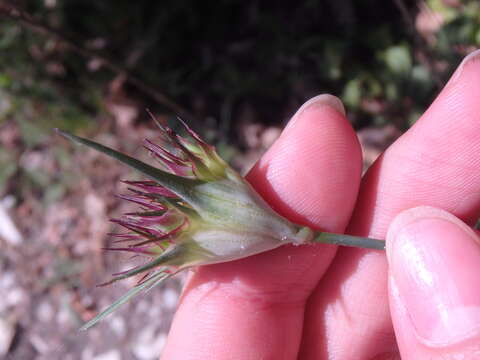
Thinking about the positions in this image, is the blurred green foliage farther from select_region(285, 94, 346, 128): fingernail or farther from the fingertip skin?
the fingertip skin

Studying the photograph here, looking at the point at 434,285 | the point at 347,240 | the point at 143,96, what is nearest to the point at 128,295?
the point at 347,240

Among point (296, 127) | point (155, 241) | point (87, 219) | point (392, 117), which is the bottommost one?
point (392, 117)

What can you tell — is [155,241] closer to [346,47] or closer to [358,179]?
[358,179]

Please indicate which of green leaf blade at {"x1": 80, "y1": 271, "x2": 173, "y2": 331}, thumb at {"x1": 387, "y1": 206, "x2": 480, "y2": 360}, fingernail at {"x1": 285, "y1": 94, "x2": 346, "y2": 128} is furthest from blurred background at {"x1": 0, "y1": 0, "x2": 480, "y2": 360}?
green leaf blade at {"x1": 80, "y1": 271, "x2": 173, "y2": 331}

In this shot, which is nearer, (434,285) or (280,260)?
(434,285)

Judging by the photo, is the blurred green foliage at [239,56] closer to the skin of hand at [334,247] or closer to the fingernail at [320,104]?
the fingernail at [320,104]

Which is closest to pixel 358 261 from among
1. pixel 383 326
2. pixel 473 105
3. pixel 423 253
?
pixel 383 326

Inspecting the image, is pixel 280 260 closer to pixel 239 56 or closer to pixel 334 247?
pixel 334 247
